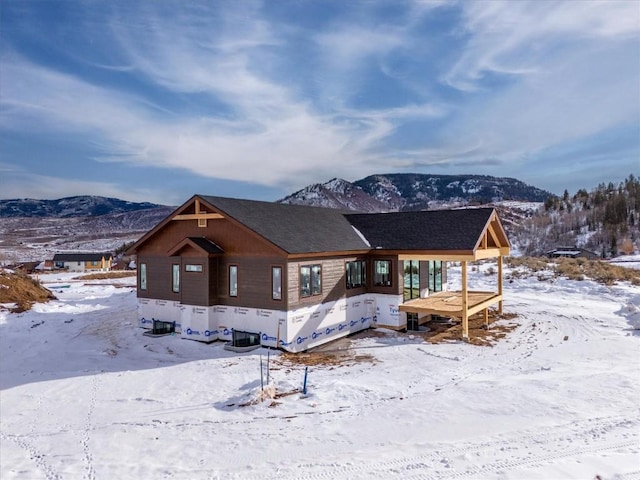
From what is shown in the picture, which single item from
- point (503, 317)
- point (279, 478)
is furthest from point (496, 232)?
point (279, 478)

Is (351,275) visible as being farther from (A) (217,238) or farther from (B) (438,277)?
(A) (217,238)

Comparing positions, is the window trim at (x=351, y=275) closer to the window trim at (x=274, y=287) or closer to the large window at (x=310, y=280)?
the large window at (x=310, y=280)

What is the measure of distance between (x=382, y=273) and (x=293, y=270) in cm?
481

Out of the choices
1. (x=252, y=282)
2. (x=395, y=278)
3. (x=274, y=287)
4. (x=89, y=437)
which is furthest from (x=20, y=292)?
(x=395, y=278)

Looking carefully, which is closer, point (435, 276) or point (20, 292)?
point (435, 276)

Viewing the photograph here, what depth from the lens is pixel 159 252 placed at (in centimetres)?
1689

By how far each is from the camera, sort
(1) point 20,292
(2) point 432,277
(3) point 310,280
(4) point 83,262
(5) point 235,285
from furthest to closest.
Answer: (4) point 83,262, (1) point 20,292, (2) point 432,277, (5) point 235,285, (3) point 310,280

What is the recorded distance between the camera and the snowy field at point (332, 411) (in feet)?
21.7

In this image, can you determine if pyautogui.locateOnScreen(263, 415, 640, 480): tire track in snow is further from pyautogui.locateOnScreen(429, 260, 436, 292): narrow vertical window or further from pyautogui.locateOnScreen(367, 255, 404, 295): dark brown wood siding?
pyautogui.locateOnScreen(429, 260, 436, 292): narrow vertical window

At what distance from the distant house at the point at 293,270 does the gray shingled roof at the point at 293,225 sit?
0.06 m

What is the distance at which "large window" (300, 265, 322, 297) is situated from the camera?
47.6ft

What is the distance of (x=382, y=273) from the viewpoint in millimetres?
17328

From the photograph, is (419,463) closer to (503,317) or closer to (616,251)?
(503,317)

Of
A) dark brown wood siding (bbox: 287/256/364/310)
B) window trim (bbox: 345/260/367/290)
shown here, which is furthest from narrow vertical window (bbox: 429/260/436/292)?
dark brown wood siding (bbox: 287/256/364/310)
